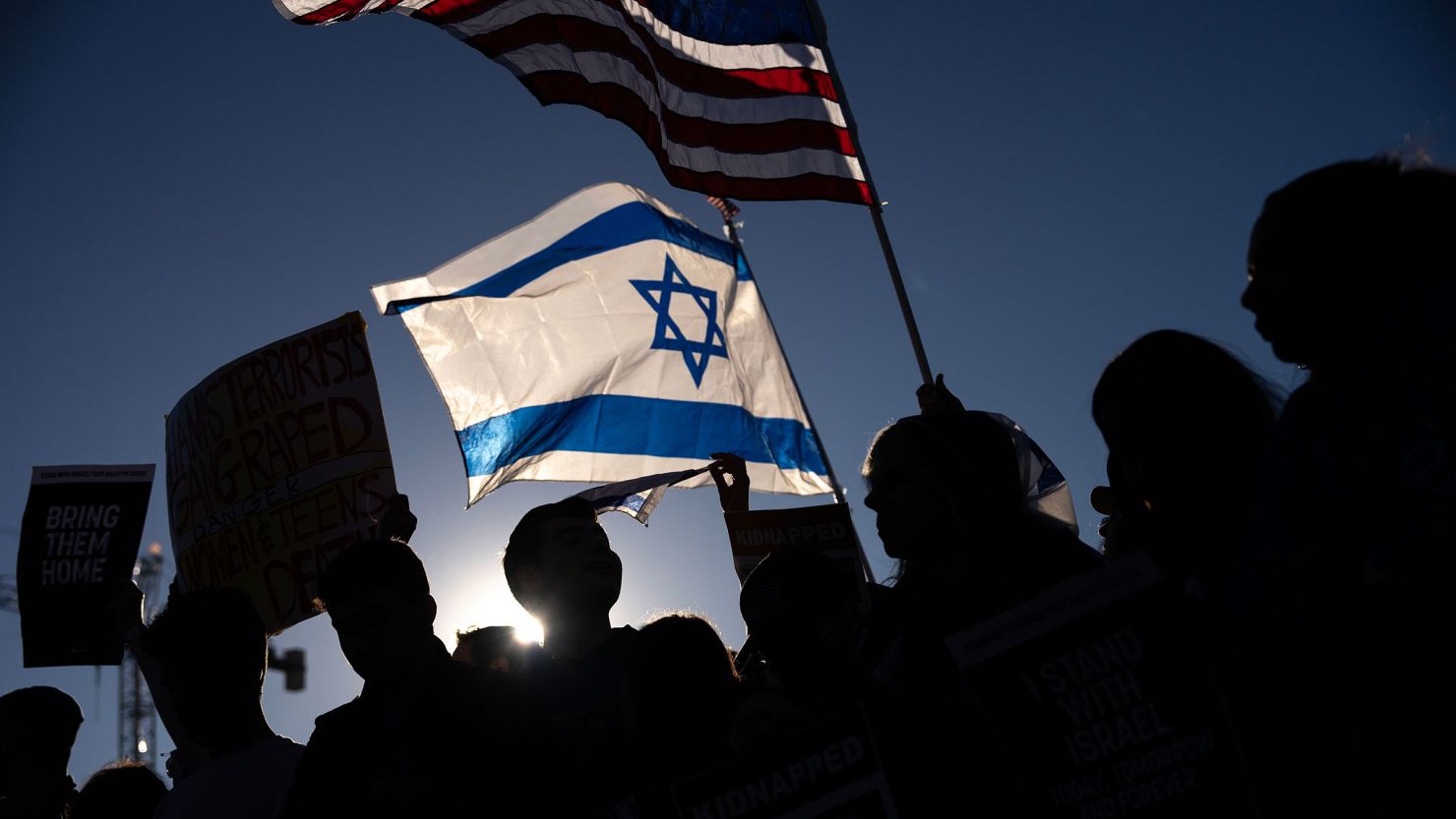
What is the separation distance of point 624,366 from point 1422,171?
5752mm

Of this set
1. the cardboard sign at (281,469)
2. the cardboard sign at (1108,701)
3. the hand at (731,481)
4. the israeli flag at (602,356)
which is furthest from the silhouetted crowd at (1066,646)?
the israeli flag at (602,356)

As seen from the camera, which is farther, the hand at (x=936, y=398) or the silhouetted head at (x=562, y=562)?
the hand at (x=936, y=398)

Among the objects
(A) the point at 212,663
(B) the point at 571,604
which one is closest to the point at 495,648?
(B) the point at 571,604

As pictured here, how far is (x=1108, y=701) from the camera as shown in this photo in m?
1.75

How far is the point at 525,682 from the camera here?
9.65 ft

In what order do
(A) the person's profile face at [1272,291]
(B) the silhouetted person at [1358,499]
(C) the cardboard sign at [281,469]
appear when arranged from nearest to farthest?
(B) the silhouetted person at [1358,499]
(A) the person's profile face at [1272,291]
(C) the cardboard sign at [281,469]

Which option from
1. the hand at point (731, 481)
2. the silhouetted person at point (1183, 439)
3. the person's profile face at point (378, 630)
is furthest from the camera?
the hand at point (731, 481)

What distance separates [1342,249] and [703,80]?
5.67m

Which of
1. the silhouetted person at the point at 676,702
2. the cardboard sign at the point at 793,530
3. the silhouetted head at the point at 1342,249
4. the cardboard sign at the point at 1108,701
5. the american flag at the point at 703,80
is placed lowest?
the cardboard sign at the point at 1108,701

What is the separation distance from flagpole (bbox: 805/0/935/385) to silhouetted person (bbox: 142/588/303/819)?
3.64 metres

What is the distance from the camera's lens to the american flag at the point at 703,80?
6.89 m

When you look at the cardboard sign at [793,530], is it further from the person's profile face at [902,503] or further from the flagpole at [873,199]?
the person's profile face at [902,503]

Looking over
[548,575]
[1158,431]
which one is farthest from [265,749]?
[1158,431]

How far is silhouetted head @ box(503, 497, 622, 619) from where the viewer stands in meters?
4.10
